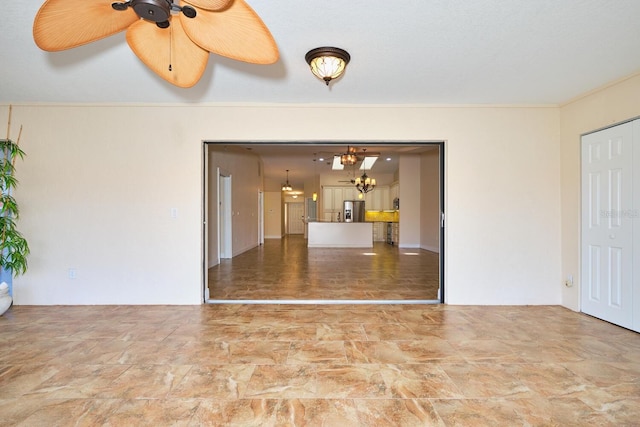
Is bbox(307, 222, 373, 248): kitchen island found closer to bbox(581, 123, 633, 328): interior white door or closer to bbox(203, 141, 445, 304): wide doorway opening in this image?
bbox(203, 141, 445, 304): wide doorway opening

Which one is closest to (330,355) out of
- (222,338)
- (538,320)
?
(222,338)

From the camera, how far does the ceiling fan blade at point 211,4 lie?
1.34 meters

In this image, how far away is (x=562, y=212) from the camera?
12.4 ft

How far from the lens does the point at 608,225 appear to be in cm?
324

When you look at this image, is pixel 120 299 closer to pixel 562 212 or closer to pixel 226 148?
pixel 226 148

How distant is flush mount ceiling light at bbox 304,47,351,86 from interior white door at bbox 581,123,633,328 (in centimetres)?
277

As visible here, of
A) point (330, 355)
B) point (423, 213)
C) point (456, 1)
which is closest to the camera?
point (456, 1)

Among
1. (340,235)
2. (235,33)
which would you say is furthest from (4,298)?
(340,235)

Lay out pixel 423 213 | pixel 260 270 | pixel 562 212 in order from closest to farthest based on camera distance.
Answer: pixel 562 212 → pixel 260 270 → pixel 423 213

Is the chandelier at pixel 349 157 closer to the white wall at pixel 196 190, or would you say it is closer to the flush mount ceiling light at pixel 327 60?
the white wall at pixel 196 190

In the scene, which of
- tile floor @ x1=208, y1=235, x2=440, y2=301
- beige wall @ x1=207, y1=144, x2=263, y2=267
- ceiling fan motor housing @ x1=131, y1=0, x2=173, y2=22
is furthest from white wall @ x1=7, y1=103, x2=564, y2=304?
ceiling fan motor housing @ x1=131, y1=0, x2=173, y2=22

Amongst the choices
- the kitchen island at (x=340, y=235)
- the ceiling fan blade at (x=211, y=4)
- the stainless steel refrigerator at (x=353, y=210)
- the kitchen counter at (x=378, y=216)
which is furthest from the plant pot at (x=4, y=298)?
the kitchen counter at (x=378, y=216)

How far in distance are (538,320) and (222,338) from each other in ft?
10.0

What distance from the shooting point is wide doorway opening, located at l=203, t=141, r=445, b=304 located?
4.15 meters
